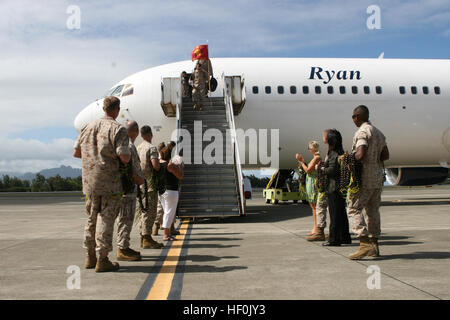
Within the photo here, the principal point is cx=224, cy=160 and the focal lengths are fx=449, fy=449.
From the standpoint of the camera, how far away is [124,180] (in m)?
5.66

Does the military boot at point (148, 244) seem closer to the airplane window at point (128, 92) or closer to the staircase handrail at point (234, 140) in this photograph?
the staircase handrail at point (234, 140)

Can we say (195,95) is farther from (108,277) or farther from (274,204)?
(108,277)

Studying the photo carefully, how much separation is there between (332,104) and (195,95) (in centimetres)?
491

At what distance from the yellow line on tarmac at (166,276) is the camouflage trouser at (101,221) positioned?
2.51ft

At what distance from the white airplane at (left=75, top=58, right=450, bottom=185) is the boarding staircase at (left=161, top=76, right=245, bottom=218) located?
70 cm

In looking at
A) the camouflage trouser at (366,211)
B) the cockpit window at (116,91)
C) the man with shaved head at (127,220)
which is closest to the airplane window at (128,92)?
the cockpit window at (116,91)

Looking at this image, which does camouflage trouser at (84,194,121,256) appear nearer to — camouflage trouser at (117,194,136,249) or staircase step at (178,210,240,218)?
camouflage trouser at (117,194,136,249)

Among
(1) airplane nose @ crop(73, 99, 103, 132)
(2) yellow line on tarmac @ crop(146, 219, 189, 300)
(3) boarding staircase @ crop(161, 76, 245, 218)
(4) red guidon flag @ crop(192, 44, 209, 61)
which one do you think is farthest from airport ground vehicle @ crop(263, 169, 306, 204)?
(2) yellow line on tarmac @ crop(146, 219, 189, 300)

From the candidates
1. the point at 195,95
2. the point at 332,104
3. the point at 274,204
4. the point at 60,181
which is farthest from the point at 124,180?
the point at 60,181

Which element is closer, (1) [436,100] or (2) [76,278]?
(2) [76,278]

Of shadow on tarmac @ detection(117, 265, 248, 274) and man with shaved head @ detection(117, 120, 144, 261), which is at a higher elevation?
man with shaved head @ detection(117, 120, 144, 261)

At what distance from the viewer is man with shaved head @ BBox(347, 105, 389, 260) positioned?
606 cm

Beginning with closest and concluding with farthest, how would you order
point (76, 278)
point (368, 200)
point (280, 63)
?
1. point (76, 278)
2. point (368, 200)
3. point (280, 63)

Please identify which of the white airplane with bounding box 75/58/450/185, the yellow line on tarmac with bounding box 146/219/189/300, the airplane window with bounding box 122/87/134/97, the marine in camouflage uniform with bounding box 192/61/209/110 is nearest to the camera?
the yellow line on tarmac with bounding box 146/219/189/300
